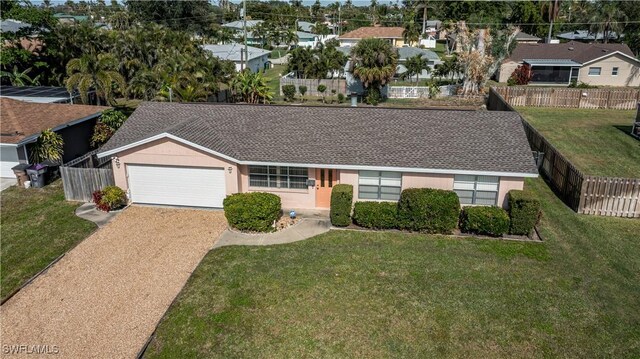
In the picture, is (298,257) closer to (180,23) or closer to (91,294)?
(91,294)

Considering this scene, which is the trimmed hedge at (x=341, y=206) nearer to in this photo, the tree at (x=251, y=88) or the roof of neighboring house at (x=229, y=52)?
the tree at (x=251, y=88)

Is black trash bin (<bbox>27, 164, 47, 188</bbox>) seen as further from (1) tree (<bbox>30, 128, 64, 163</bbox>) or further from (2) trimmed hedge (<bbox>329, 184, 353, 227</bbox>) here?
(2) trimmed hedge (<bbox>329, 184, 353, 227</bbox>)

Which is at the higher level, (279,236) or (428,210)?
(428,210)

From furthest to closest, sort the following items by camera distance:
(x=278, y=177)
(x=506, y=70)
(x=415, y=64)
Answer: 1. (x=506, y=70)
2. (x=415, y=64)
3. (x=278, y=177)

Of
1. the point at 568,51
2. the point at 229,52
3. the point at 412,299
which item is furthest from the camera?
the point at 229,52

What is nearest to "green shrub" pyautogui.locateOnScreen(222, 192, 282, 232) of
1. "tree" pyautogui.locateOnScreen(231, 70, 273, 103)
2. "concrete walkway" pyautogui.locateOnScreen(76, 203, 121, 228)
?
"concrete walkway" pyautogui.locateOnScreen(76, 203, 121, 228)

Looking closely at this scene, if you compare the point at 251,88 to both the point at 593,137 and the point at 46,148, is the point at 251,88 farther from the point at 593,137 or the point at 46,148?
the point at 593,137

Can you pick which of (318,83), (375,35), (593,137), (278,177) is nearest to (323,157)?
(278,177)
